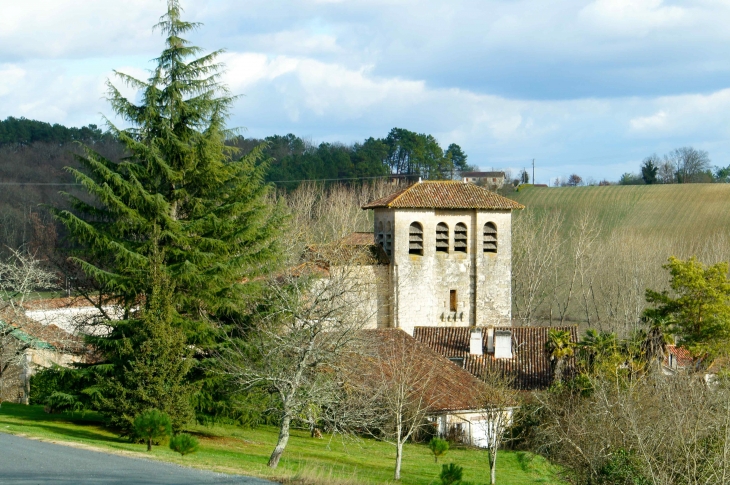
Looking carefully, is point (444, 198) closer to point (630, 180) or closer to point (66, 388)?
point (66, 388)

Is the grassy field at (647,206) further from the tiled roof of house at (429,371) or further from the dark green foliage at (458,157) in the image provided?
the tiled roof of house at (429,371)

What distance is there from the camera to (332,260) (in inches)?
1415

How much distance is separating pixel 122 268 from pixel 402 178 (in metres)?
62.6

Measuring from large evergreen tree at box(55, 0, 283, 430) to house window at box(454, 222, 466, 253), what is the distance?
18.2 m

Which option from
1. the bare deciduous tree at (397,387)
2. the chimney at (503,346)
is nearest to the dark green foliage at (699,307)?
the chimney at (503,346)

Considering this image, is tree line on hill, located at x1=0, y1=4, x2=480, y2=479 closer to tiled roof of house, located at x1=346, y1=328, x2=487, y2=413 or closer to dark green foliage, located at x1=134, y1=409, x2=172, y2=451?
dark green foliage, located at x1=134, y1=409, x2=172, y2=451

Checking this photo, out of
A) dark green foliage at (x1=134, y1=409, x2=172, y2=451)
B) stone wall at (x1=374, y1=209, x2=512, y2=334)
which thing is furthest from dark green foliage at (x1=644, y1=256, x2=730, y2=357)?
dark green foliage at (x1=134, y1=409, x2=172, y2=451)

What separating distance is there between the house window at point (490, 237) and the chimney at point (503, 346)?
25.4 feet

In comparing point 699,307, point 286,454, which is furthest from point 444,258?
point 286,454

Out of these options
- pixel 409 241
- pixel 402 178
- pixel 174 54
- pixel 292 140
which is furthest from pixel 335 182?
pixel 174 54

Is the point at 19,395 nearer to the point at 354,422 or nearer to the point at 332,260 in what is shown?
the point at 332,260

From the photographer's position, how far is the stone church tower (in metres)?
39.5

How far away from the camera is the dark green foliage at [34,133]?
312 feet

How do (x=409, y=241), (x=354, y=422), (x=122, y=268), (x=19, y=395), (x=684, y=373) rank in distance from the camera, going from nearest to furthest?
1. (x=354, y=422)
2. (x=122, y=268)
3. (x=684, y=373)
4. (x=19, y=395)
5. (x=409, y=241)
